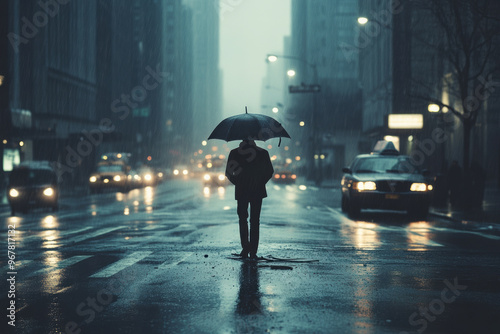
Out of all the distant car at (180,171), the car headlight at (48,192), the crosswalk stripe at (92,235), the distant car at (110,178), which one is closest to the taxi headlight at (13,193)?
the car headlight at (48,192)

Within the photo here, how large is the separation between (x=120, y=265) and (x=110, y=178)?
35.6 meters

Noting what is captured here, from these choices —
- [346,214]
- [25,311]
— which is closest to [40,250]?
[25,311]

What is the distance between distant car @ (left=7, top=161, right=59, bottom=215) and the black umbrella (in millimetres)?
15527

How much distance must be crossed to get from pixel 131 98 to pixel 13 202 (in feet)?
319

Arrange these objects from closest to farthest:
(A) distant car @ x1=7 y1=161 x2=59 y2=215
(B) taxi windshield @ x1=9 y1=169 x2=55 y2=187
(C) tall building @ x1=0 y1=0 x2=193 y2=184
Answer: (A) distant car @ x1=7 y1=161 x2=59 y2=215 < (B) taxi windshield @ x1=9 y1=169 x2=55 y2=187 < (C) tall building @ x1=0 y1=0 x2=193 y2=184

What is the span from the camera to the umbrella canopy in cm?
1060

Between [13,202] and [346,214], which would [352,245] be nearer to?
[346,214]

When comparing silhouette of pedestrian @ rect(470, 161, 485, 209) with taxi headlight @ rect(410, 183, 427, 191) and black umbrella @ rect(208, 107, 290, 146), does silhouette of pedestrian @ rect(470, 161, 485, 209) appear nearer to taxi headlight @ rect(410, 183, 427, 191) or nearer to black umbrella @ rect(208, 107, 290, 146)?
taxi headlight @ rect(410, 183, 427, 191)

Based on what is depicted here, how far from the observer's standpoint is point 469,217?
19.7m

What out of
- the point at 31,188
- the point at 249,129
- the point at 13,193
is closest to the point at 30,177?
the point at 31,188

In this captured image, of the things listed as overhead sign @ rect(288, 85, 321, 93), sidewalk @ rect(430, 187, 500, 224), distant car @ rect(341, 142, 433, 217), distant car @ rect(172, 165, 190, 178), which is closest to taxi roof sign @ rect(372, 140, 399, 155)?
sidewalk @ rect(430, 187, 500, 224)

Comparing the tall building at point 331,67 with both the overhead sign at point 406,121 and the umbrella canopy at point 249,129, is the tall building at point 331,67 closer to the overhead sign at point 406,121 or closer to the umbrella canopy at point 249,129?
the overhead sign at point 406,121

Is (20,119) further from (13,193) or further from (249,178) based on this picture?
(249,178)

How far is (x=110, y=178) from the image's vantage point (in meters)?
44.8
